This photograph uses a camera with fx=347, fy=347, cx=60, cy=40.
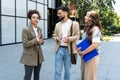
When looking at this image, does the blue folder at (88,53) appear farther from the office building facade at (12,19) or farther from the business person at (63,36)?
the office building facade at (12,19)

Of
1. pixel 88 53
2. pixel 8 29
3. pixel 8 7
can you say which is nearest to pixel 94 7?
pixel 8 7

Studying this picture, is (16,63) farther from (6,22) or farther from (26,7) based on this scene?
(26,7)

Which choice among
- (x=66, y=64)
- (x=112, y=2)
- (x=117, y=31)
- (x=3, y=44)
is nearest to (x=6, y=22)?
(x=3, y=44)

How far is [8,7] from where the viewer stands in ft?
70.3

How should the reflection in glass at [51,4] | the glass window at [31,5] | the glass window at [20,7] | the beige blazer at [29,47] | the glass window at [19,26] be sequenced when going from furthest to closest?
the reflection in glass at [51,4] < the glass window at [31,5] < the glass window at [20,7] < the glass window at [19,26] < the beige blazer at [29,47]

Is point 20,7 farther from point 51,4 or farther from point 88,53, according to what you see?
point 88,53

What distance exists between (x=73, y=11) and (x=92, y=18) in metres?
35.2

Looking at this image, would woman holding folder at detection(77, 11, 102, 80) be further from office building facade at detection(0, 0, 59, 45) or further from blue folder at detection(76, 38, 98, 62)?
office building facade at detection(0, 0, 59, 45)

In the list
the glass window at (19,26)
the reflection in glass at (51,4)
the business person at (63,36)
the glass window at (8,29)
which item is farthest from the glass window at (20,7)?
the business person at (63,36)

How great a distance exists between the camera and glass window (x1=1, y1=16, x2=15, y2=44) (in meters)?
20.6

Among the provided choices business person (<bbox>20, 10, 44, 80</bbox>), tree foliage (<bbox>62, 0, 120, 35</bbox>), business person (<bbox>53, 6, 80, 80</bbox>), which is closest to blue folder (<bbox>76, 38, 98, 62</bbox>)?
business person (<bbox>53, 6, 80, 80</bbox>)

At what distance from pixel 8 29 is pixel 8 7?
136 cm

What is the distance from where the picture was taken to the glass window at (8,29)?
2062 cm

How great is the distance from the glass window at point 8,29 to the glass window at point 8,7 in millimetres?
364
